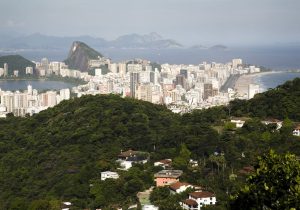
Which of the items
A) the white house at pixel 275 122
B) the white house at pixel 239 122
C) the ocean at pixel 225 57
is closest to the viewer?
the white house at pixel 275 122

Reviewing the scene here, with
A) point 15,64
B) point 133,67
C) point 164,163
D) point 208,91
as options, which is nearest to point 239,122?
point 164,163

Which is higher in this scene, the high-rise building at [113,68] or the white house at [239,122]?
the high-rise building at [113,68]

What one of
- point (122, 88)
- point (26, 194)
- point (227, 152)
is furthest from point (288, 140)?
point (122, 88)

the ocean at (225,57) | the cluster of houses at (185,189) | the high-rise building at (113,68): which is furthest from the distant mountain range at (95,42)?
the cluster of houses at (185,189)

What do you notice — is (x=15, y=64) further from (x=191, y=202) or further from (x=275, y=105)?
(x=191, y=202)

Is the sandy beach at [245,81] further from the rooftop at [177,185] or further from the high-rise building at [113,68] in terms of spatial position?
the rooftop at [177,185]

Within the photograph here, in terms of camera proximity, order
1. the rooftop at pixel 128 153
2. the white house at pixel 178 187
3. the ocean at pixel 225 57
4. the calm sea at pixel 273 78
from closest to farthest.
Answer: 1. the white house at pixel 178 187
2. the rooftop at pixel 128 153
3. the calm sea at pixel 273 78
4. the ocean at pixel 225 57

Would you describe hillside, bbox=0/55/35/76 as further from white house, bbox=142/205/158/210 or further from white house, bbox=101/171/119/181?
white house, bbox=142/205/158/210
